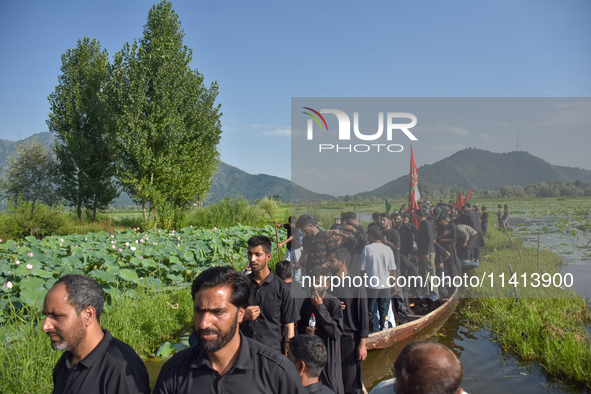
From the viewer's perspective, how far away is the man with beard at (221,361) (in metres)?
1.69

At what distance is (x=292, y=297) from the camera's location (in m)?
3.16

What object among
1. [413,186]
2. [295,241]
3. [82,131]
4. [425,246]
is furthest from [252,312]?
[82,131]

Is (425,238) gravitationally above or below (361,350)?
above

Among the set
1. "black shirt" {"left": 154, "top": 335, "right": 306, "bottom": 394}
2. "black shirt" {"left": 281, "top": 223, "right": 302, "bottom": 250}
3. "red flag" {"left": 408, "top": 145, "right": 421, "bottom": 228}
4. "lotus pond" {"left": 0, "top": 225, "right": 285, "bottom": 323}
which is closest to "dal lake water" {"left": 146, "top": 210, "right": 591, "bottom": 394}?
"red flag" {"left": 408, "top": 145, "right": 421, "bottom": 228}

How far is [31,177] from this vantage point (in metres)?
30.0

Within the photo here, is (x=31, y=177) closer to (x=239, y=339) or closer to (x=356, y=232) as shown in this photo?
(x=356, y=232)

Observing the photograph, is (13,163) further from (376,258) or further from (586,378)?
(586,378)

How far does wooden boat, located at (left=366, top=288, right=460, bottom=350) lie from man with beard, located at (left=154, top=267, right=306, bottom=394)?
173 inches

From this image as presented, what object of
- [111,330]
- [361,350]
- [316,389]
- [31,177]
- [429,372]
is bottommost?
[111,330]

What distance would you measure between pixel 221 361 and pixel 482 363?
6.38 metres

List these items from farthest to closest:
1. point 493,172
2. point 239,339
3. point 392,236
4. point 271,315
Result: 1. point 493,172
2. point 392,236
3. point 271,315
4. point 239,339

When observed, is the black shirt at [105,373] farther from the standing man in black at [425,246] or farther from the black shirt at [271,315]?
the standing man in black at [425,246]

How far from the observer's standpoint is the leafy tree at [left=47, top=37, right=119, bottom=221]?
22.9 meters

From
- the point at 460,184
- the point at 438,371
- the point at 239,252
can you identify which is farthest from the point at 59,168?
the point at 438,371
